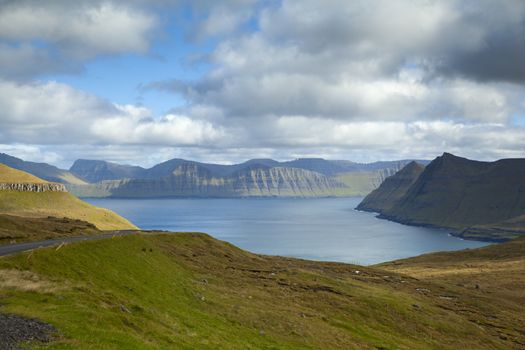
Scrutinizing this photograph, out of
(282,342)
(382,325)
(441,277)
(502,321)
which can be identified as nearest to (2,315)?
(282,342)

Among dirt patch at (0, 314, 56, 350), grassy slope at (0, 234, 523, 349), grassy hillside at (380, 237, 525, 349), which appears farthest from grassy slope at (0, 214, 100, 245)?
grassy hillside at (380, 237, 525, 349)

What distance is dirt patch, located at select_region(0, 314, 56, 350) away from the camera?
26.1 metres

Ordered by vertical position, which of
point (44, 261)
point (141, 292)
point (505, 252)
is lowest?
point (505, 252)

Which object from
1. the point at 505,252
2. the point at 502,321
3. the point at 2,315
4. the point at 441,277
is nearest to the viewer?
the point at 2,315

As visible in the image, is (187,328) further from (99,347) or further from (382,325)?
(382,325)

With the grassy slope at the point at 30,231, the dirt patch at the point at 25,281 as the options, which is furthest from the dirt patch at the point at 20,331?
the grassy slope at the point at 30,231

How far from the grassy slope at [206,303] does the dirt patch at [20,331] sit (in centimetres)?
87

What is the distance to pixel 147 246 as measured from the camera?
66.7 meters

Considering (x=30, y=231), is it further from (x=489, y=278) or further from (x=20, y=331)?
(x=489, y=278)

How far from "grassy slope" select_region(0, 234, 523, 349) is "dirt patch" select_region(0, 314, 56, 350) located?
874 mm

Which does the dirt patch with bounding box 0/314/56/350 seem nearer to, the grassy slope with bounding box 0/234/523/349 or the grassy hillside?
the grassy slope with bounding box 0/234/523/349

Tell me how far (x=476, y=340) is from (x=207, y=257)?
39422 mm

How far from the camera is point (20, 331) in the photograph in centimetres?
2764

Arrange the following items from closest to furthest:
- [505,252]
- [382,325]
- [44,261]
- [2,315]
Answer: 1. [2,315]
2. [44,261]
3. [382,325]
4. [505,252]
